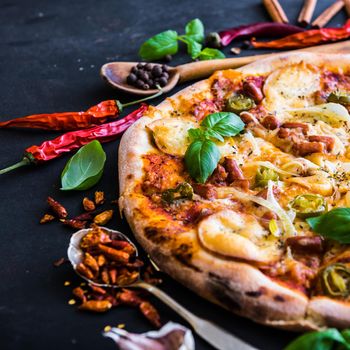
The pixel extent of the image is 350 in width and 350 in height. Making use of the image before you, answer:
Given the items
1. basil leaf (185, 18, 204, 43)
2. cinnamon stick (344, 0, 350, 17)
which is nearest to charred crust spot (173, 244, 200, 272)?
basil leaf (185, 18, 204, 43)

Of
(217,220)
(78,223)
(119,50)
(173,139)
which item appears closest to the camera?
(217,220)

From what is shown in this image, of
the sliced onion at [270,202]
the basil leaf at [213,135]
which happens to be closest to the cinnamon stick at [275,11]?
the basil leaf at [213,135]

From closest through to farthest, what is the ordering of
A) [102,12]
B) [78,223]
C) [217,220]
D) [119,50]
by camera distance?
1. [217,220]
2. [78,223]
3. [119,50]
4. [102,12]

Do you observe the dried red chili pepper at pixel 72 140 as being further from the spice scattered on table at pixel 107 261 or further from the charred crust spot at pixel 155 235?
the charred crust spot at pixel 155 235

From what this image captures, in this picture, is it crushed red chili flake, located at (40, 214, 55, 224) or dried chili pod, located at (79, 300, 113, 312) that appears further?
crushed red chili flake, located at (40, 214, 55, 224)

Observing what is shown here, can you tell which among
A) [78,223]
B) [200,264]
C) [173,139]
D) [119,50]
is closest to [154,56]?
[119,50]

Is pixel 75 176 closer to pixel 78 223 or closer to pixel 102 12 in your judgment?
pixel 78 223

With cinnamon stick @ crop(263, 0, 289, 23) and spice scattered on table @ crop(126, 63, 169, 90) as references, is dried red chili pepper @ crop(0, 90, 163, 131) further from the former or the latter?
cinnamon stick @ crop(263, 0, 289, 23)
